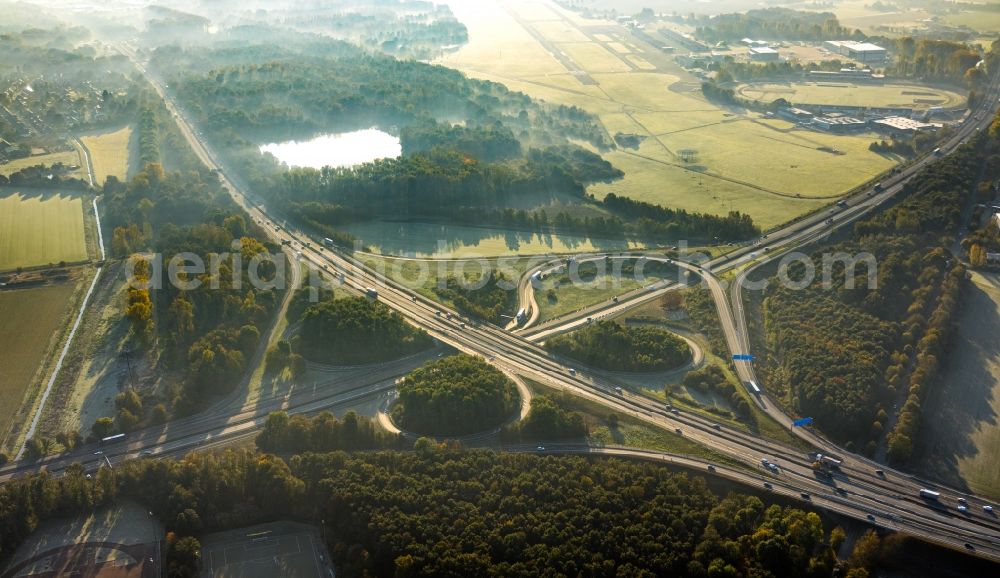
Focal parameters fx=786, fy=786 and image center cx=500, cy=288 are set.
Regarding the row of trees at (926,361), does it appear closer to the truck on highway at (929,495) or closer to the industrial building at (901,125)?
the truck on highway at (929,495)

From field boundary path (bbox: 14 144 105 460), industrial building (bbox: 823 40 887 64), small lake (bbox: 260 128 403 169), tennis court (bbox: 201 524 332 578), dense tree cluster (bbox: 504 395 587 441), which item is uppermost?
industrial building (bbox: 823 40 887 64)

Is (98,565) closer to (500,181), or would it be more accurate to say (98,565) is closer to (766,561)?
(766,561)

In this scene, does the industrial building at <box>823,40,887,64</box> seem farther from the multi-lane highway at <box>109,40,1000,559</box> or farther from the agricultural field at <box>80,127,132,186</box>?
the agricultural field at <box>80,127,132,186</box>

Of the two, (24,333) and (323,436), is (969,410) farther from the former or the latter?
(24,333)

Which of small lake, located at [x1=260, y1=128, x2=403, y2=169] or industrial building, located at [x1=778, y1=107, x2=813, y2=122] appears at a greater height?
industrial building, located at [x1=778, y1=107, x2=813, y2=122]

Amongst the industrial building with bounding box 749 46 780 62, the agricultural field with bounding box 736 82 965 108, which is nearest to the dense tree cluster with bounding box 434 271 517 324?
the agricultural field with bounding box 736 82 965 108

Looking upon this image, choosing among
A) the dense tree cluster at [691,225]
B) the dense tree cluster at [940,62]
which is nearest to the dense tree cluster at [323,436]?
the dense tree cluster at [691,225]
